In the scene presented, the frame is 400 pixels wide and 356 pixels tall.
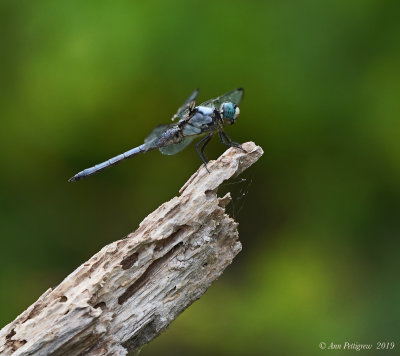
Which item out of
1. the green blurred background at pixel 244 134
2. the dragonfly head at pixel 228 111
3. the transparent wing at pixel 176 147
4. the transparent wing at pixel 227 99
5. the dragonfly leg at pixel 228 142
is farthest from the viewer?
the green blurred background at pixel 244 134

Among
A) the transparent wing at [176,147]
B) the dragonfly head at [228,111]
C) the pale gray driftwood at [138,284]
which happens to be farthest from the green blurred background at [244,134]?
the pale gray driftwood at [138,284]

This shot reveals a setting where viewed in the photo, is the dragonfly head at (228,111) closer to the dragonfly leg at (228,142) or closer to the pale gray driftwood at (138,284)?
the dragonfly leg at (228,142)

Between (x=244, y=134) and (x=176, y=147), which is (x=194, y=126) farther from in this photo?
(x=244, y=134)

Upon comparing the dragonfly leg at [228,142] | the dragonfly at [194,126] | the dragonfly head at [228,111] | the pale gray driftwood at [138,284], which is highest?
the dragonfly at [194,126]

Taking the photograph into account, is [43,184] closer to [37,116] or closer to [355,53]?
[37,116]

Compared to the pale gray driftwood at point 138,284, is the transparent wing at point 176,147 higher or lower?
higher

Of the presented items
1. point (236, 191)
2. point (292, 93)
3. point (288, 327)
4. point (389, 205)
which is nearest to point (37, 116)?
point (236, 191)

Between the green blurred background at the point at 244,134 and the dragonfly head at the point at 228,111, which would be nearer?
the dragonfly head at the point at 228,111
